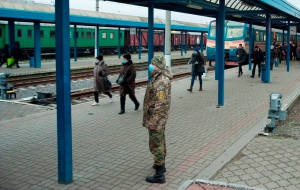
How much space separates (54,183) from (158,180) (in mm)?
1435

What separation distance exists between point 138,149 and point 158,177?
167 cm

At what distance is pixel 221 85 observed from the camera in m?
11.5

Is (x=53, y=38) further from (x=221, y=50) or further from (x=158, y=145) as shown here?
(x=158, y=145)

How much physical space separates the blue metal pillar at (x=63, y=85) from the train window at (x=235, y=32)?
2254 centimetres

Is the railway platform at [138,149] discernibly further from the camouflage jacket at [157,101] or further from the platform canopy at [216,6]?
the platform canopy at [216,6]

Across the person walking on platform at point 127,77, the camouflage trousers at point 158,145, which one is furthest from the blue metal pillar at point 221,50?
the camouflage trousers at point 158,145

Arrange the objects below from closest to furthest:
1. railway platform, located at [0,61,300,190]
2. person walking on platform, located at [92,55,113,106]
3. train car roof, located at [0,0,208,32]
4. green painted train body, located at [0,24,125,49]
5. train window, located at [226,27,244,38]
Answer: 1. railway platform, located at [0,61,300,190]
2. person walking on platform, located at [92,55,113,106]
3. train car roof, located at [0,0,208,32]
4. train window, located at [226,27,244,38]
5. green painted train body, located at [0,24,125,49]

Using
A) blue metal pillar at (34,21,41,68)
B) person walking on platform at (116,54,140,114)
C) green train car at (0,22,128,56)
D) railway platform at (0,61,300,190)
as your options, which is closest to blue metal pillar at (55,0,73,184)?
railway platform at (0,61,300,190)

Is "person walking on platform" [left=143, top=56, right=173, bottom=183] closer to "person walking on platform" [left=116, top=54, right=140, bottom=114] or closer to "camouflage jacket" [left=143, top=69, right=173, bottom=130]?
"camouflage jacket" [left=143, top=69, right=173, bottom=130]

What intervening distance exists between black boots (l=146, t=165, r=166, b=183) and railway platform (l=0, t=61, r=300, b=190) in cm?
8

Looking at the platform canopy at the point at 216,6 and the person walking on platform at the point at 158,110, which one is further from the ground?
the platform canopy at the point at 216,6

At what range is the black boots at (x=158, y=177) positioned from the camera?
5.29 meters

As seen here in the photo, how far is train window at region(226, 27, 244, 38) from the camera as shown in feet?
86.6

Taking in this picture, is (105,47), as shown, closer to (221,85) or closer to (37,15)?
(37,15)
